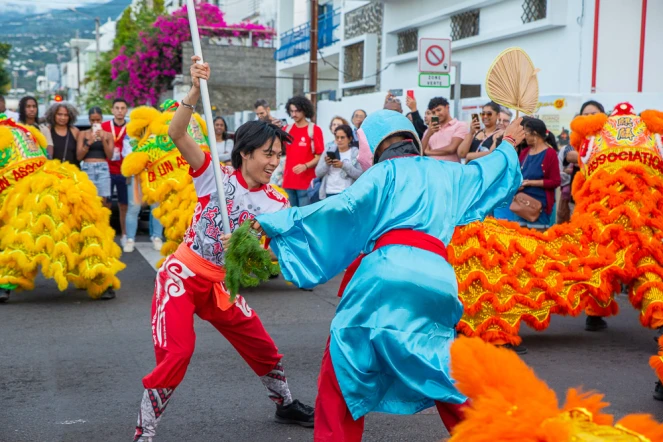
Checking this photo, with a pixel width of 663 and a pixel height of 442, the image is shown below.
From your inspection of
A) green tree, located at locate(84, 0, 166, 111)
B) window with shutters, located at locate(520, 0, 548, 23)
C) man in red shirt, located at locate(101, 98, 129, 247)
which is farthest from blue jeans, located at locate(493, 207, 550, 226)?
green tree, located at locate(84, 0, 166, 111)

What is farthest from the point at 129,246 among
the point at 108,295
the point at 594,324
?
the point at 594,324

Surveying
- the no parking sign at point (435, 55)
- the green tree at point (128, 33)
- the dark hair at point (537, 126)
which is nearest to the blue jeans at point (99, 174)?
the no parking sign at point (435, 55)

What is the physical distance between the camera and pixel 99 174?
10.9 metres

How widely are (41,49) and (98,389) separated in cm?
10102

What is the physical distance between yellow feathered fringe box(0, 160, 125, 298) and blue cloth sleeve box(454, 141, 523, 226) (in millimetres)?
4853

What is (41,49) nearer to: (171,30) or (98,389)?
(171,30)

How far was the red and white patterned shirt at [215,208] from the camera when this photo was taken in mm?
4109

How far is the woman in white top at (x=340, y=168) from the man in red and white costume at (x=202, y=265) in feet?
17.1

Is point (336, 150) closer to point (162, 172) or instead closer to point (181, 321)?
point (162, 172)

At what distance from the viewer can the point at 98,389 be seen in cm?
528

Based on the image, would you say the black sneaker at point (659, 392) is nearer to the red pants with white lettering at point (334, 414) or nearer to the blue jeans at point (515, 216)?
the red pants with white lettering at point (334, 414)

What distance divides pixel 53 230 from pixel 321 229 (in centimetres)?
482

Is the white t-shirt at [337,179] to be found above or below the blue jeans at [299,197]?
above

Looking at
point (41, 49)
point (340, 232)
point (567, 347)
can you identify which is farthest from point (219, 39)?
point (41, 49)
